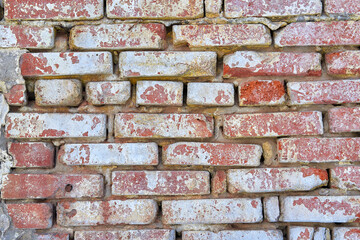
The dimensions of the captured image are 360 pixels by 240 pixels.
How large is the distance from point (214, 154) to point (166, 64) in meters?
0.39

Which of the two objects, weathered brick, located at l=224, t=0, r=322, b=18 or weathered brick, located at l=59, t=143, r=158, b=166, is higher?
weathered brick, located at l=224, t=0, r=322, b=18

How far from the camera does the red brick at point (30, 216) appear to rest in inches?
47.3

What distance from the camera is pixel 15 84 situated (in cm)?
125

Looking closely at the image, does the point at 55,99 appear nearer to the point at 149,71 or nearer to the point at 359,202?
the point at 149,71

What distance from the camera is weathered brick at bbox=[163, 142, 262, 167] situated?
4.00 ft

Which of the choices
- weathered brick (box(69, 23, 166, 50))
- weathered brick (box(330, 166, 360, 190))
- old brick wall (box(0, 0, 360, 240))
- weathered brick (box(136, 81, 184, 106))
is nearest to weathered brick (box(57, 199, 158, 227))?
old brick wall (box(0, 0, 360, 240))

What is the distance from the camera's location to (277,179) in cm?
121

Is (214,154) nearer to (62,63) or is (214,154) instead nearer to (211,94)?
(211,94)

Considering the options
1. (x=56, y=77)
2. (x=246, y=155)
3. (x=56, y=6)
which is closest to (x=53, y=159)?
(x=56, y=77)

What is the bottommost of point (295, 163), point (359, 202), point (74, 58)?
point (359, 202)

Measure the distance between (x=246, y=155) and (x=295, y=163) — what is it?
0.64 ft

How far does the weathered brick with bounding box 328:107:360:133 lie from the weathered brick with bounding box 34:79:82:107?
0.99m

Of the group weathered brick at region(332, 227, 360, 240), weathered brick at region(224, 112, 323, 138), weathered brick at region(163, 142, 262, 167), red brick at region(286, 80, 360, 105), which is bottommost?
weathered brick at region(332, 227, 360, 240)

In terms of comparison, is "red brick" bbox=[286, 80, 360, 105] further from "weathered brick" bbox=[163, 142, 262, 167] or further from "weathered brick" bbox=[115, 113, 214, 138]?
"weathered brick" bbox=[115, 113, 214, 138]
